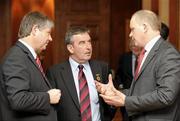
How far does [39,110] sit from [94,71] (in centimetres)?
95

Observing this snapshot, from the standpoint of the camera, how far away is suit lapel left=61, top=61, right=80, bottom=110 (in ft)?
12.0

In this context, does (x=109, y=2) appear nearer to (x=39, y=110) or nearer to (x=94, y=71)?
(x=94, y=71)

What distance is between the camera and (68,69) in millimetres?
3775

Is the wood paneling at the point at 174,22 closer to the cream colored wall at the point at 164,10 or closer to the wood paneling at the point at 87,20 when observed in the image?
the cream colored wall at the point at 164,10

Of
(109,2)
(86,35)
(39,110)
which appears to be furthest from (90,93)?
(109,2)

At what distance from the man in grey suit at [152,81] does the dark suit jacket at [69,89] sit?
1.91ft

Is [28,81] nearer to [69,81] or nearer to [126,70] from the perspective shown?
[69,81]

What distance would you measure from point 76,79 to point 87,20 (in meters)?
3.47

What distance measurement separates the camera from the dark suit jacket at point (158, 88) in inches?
112

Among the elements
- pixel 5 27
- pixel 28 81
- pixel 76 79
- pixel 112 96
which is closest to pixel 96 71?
pixel 76 79

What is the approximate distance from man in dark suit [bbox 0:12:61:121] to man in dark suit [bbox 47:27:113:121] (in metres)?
0.54

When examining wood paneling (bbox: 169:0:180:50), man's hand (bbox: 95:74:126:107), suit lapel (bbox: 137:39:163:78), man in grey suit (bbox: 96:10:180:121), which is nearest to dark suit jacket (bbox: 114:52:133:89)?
wood paneling (bbox: 169:0:180:50)

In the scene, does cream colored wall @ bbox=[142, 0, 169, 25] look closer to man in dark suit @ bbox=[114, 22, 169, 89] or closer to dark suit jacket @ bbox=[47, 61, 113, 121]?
man in dark suit @ bbox=[114, 22, 169, 89]

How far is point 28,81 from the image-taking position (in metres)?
2.92
